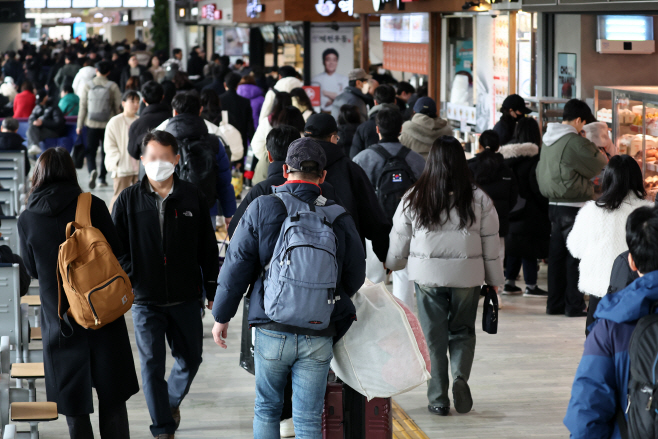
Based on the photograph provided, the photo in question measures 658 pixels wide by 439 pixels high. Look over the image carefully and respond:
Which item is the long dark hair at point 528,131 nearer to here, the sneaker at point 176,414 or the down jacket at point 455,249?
the down jacket at point 455,249

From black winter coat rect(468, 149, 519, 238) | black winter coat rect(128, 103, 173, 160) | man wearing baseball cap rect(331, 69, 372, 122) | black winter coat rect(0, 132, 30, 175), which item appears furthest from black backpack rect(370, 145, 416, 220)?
black winter coat rect(0, 132, 30, 175)

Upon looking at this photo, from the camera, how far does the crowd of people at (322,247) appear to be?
3.73 metres

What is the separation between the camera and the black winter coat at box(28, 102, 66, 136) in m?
14.4

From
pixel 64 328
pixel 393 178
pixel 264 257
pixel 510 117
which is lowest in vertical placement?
pixel 64 328

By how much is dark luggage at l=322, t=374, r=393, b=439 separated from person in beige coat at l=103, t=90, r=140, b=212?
19.2 feet

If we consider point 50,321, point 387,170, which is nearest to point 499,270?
point 387,170

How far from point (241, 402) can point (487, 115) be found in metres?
7.21

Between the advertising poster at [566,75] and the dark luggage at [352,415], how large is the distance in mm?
6511

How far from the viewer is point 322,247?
3684mm

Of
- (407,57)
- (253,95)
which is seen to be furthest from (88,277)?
(407,57)

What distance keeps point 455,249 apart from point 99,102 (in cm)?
933

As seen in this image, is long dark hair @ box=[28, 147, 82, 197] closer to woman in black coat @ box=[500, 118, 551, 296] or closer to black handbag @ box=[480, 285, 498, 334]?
black handbag @ box=[480, 285, 498, 334]

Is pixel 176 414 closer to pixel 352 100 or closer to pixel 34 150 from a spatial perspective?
pixel 352 100

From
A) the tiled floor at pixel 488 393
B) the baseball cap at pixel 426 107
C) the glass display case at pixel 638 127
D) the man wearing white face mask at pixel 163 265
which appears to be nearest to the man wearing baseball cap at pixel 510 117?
the glass display case at pixel 638 127
